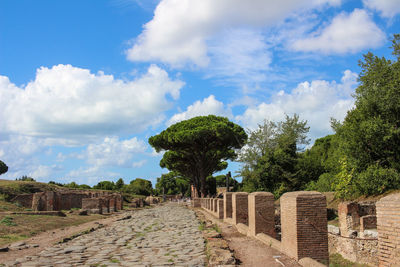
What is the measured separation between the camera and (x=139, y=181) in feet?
270

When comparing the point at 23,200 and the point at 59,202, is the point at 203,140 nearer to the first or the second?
the point at 59,202

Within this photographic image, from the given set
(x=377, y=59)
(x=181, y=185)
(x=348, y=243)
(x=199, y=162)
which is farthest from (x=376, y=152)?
(x=181, y=185)

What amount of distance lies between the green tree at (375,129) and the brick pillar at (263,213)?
12709 millimetres

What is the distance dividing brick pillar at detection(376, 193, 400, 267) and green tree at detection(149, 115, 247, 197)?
29.9 metres

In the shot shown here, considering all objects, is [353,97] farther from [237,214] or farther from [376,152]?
[237,214]

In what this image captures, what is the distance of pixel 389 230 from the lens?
12.9 ft

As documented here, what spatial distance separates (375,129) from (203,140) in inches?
759

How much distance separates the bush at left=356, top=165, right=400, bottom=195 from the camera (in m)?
18.4

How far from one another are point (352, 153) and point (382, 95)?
12.9 feet

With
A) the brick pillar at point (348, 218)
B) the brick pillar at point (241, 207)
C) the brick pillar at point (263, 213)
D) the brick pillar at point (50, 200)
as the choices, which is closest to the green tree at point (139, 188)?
the brick pillar at point (50, 200)

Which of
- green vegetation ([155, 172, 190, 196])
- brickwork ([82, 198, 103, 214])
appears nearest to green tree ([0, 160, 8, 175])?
green vegetation ([155, 172, 190, 196])

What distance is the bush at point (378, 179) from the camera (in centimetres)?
1836

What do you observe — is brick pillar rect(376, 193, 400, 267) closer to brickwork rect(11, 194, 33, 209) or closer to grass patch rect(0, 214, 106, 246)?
grass patch rect(0, 214, 106, 246)

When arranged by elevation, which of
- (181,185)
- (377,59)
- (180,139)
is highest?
(377,59)
